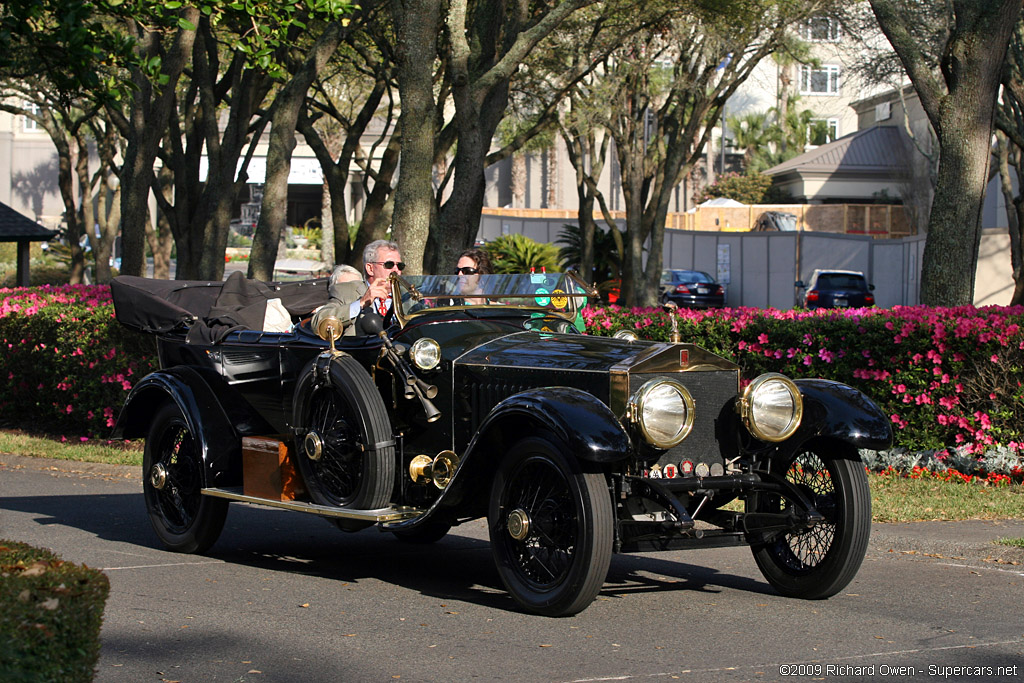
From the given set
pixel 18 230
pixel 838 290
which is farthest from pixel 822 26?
pixel 18 230

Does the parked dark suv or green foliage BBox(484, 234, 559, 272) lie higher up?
green foliage BBox(484, 234, 559, 272)

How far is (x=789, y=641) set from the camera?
532 centimetres

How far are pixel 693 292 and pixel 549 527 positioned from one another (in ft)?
104

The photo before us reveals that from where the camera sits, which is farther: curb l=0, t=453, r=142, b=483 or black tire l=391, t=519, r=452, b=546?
curb l=0, t=453, r=142, b=483

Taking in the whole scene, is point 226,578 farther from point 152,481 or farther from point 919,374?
point 919,374

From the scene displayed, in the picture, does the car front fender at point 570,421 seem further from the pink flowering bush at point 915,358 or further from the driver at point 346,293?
the pink flowering bush at point 915,358

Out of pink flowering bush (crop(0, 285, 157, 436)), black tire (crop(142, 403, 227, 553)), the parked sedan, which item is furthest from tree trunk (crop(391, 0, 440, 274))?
the parked sedan

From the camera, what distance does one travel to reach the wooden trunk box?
7.01 metres

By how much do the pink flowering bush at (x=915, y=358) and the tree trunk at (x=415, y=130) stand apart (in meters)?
2.01

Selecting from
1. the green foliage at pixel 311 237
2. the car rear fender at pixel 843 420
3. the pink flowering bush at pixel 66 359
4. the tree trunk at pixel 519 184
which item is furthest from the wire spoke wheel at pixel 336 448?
the tree trunk at pixel 519 184

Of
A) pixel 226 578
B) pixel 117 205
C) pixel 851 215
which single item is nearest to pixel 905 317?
pixel 226 578

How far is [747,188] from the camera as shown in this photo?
201ft

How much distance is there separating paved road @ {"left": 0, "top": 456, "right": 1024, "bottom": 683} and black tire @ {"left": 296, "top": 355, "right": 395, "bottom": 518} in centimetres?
52

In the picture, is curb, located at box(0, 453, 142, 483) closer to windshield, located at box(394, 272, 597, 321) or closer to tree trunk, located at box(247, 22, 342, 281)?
tree trunk, located at box(247, 22, 342, 281)
